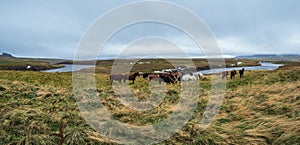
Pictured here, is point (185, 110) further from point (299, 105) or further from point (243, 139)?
point (299, 105)

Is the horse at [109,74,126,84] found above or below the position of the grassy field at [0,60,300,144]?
above

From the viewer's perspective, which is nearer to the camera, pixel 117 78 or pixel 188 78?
pixel 117 78

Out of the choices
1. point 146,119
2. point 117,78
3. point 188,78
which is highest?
point 117,78

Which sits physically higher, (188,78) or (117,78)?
(117,78)

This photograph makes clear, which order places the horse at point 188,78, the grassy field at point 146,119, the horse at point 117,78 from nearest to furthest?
1. the grassy field at point 146,119
2. the horse at point 117,78
3. the horse at point 188,78

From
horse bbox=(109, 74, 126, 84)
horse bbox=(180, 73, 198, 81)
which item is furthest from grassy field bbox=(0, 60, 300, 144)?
horse bbox=(180, 73, 198, 81)

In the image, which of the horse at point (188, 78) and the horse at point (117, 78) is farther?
the horse at point (188, 78)

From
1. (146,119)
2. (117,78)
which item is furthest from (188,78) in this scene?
(146,119)

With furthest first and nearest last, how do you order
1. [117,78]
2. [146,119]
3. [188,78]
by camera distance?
[188,78], [117,78], [146,119]

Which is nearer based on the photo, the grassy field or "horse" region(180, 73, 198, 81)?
the grassy field

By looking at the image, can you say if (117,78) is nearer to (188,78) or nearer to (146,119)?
(188,78)

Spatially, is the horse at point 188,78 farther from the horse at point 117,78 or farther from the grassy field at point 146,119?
the grassy field at point 146,119

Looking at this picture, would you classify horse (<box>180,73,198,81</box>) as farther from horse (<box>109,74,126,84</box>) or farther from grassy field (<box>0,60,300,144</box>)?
grassy field (<box>0,60,300,144</box>)

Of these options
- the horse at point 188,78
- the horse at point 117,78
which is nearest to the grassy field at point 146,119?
the horse at point 117,78
